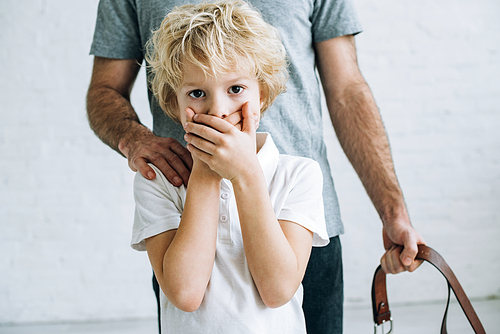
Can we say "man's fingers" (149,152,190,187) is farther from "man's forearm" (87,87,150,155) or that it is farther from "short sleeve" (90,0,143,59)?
"short sleeve" (90,0,143,59)

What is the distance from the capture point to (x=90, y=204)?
2.35 m

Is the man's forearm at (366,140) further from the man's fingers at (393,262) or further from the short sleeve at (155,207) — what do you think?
the short sleeve at (155,207)

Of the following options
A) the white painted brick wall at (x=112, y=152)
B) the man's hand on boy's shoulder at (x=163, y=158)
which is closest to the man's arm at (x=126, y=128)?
the man's hand on boy's shoulder at (x=163, y=158)

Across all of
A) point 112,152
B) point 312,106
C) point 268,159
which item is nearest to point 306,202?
point 268,159

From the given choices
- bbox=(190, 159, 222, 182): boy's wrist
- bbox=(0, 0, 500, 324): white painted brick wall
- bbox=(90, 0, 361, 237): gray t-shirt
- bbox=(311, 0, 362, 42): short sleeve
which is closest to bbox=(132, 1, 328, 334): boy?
bbox=(190, 159, 222, 182): boy's wrist

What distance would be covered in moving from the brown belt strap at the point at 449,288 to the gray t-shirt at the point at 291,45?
0.17 meters

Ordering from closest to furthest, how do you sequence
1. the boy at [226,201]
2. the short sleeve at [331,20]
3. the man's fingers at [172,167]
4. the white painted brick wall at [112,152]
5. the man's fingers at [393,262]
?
the boy at [226,201] < the man's fingers at [172,167] < the man's fingers at [393,262] < the short sleeve at [331,20] < the white painted brick wall at [112,152]

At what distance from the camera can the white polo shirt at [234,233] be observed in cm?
64

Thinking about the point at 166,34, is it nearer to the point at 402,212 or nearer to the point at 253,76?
the point at 253,76

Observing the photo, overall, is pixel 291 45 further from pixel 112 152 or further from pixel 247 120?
pixel 112 152

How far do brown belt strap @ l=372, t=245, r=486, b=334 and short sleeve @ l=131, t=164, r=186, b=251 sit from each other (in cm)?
53

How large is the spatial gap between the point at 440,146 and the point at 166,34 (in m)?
2.12

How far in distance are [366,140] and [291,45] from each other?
1.03 feet

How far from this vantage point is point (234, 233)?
0.68 metres
